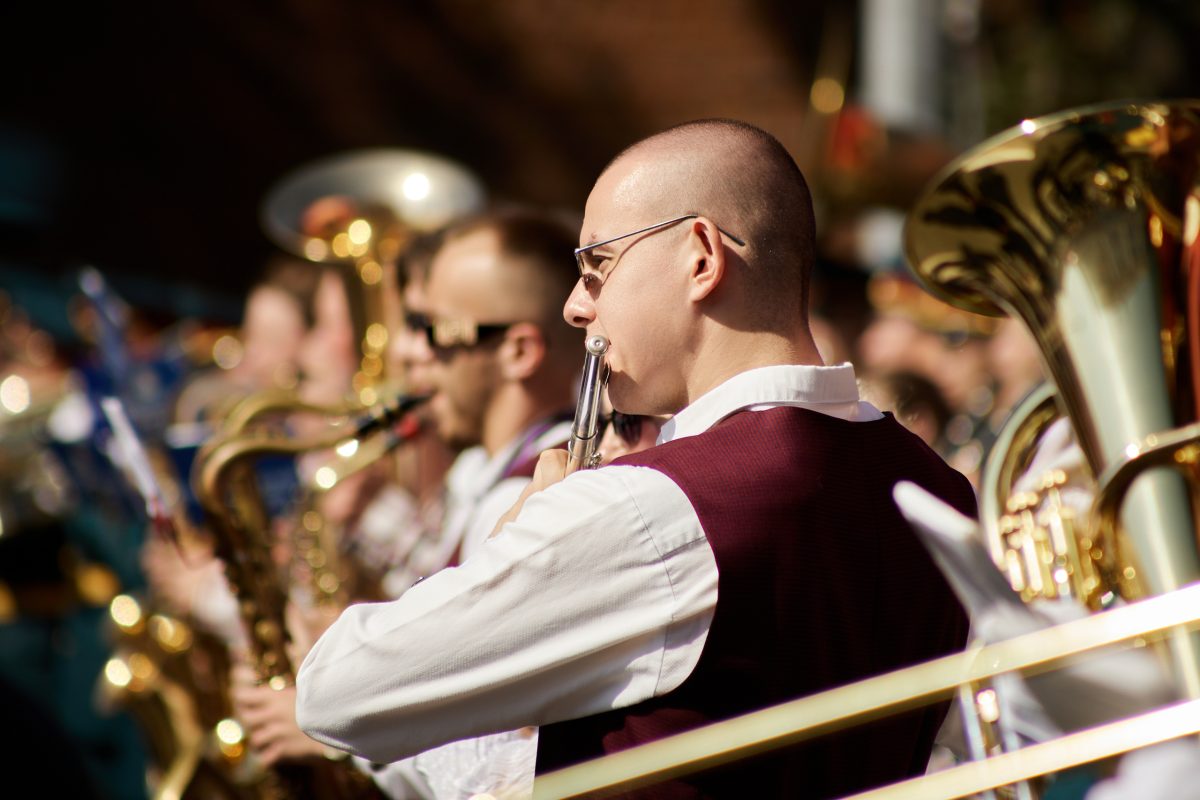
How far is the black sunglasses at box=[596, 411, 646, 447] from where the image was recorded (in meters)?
2.33

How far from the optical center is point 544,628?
64.9 inches

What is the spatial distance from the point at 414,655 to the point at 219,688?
2.63m

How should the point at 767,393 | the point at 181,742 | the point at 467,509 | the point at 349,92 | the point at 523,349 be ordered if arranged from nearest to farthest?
the point at 767,393, the point at 523,349, the point at 467,509, the point at 181,742, the point at 349,92

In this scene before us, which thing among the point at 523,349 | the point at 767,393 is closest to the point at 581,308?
the point at 767,393

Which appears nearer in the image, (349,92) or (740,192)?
(740,192)

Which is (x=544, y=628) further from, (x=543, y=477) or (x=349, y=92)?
(x=349, y=92)

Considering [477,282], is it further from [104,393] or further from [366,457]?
[104,393]

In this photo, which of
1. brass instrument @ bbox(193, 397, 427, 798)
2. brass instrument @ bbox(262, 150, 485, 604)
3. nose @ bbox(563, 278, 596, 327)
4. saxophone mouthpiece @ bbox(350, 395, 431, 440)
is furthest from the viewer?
brass instrument @ bbox(262, 150, 485, 604)

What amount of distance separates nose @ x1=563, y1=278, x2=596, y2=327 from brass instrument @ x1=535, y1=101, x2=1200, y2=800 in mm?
684

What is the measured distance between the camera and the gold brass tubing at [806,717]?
1.41m

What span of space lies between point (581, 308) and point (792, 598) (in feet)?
1.73

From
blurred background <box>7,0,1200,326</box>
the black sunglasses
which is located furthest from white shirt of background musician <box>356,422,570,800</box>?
blurred background <box>7,0,1200,326</box>

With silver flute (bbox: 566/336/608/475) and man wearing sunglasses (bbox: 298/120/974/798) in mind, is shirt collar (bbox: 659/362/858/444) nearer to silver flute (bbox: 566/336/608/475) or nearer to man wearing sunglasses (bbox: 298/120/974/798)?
man wearing sunglasses (bbox: 298/120/974/798)

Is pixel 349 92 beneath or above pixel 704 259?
above
